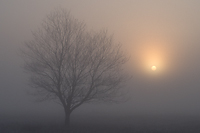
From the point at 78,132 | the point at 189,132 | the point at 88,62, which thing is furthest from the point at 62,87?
the point at 189,132

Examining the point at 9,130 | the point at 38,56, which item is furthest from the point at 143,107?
the point at 9,130

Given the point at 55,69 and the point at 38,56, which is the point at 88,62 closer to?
the point at 55,69

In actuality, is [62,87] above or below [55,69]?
below

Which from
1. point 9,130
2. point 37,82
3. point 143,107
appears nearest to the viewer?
point 9,130

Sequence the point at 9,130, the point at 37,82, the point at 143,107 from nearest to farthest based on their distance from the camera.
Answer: the point at 9,130, the point at 37,82, the point at 143,107

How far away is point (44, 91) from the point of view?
1652 centimetres

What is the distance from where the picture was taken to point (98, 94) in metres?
16.0

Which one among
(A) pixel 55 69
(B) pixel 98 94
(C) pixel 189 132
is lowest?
(C) pixel 189 132

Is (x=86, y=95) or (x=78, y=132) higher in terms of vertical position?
(x=86, y=95)

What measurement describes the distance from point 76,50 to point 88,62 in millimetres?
1119

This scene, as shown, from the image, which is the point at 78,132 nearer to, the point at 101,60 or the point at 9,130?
the point at 9,130

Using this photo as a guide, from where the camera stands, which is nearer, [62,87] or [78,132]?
[78,132]

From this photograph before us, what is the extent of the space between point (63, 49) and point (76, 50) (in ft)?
2.81

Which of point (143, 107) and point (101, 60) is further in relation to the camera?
point (143, 107)
